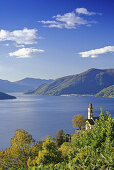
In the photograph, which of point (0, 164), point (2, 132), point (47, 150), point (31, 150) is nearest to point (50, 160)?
point (47, 150)

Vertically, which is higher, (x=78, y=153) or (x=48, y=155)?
(x=78, y=153)

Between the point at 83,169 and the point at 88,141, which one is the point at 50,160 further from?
the point at 83,169

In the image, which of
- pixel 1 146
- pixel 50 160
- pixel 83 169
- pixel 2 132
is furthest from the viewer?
pixel 2 132

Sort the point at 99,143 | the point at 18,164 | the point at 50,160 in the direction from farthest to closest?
1. the point at 18,164
2. the point at 50,160
3. the point at 99,143

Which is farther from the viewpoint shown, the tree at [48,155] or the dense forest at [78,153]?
the tree at [48,155]

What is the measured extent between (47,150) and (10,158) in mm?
6304

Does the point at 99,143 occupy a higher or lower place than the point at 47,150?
higher

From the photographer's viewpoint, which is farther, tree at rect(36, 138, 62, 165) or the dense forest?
tree at rect(36, 138, 62, 165)

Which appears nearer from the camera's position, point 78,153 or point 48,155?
point 78,153

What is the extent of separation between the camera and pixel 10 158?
32.2 metres

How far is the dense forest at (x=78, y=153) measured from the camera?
1789cm

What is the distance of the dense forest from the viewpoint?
17.9 meters

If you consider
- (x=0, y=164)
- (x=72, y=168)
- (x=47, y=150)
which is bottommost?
(x=0, y=164)

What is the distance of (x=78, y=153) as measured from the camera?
73.3 ft
